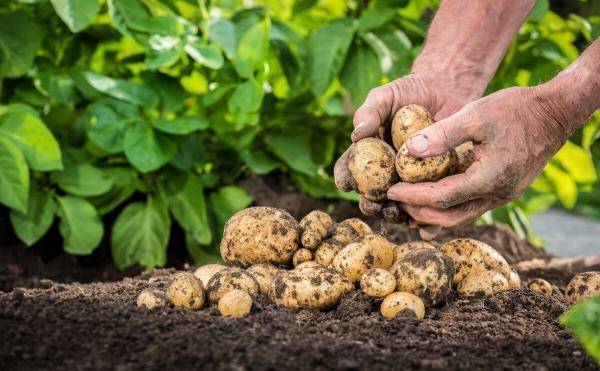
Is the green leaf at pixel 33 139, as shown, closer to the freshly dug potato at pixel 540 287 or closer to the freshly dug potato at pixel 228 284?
the freshly dug potato at pixel 228 284

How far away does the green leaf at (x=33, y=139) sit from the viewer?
13.6 feet

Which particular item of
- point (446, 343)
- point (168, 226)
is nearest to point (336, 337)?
point (446, 343)

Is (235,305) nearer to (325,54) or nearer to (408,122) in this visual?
(408,122)

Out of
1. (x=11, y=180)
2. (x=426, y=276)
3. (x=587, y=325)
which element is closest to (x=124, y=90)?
(x=11, y=180)

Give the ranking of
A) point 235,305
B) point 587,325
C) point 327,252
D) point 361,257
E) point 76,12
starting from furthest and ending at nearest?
point 76,12, point 327,252, point 361,257, point 235,305, point 587,325

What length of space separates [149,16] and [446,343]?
2.85 meters

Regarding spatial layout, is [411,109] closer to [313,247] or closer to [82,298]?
[313,247]

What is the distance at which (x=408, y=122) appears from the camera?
305 cm

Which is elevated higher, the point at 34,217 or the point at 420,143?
the point at 420,143

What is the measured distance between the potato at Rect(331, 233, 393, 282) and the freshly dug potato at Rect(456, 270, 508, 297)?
336 millimetres

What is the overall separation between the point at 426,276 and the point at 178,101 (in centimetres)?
227

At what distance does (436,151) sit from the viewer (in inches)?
111

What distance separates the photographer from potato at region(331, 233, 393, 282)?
2.92m

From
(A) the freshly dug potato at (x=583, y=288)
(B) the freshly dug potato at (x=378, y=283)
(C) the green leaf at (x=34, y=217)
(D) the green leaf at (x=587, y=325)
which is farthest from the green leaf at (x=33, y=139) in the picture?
Result: (D) the green leaf at (x=587, y=325)
